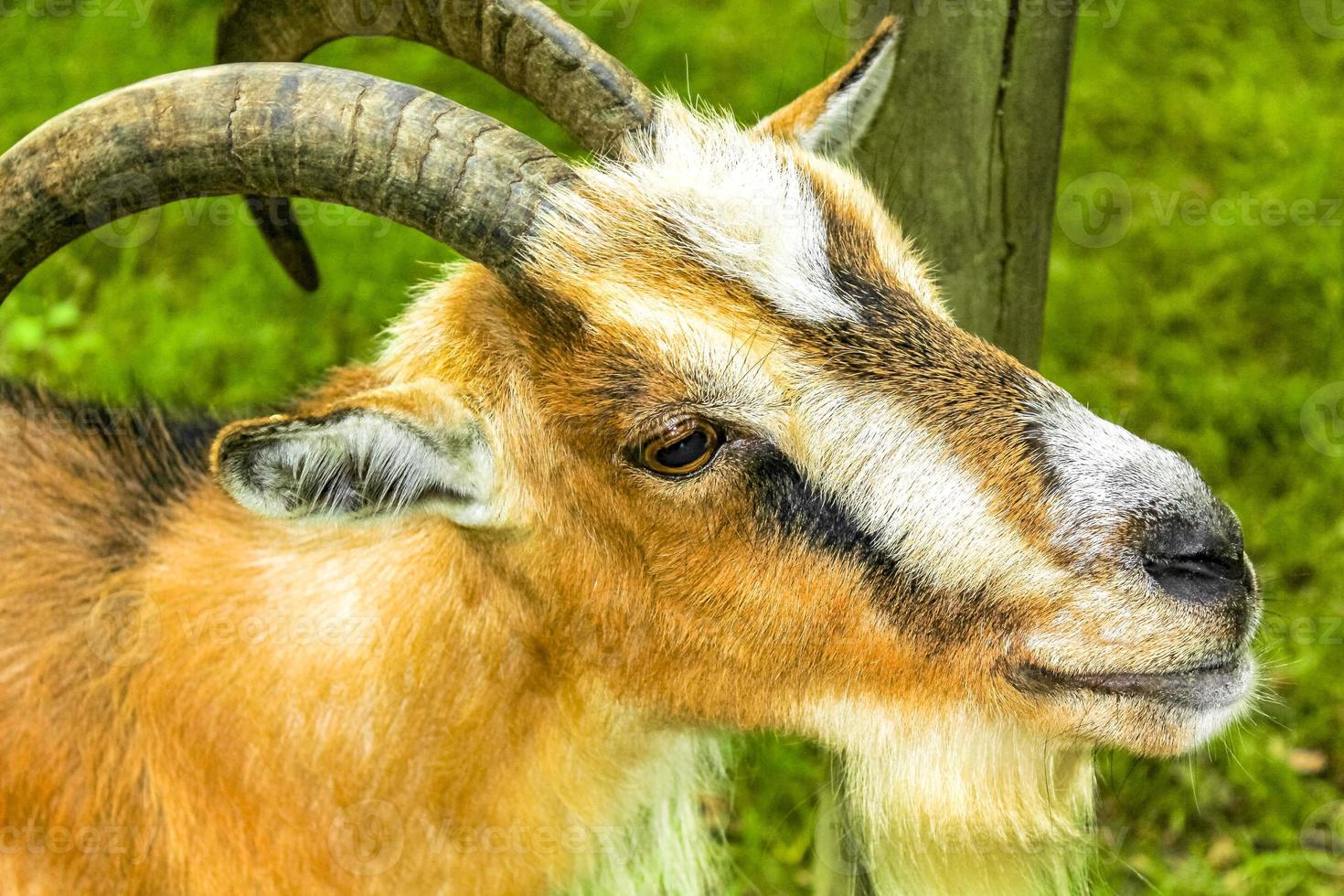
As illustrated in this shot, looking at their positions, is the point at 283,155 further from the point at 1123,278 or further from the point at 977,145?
the point at 1123,278

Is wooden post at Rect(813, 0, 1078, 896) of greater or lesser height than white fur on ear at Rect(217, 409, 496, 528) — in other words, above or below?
above

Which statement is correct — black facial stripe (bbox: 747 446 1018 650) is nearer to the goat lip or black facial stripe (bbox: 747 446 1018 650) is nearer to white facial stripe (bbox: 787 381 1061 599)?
white facial stripe (bbox: 787 381 1061 599)

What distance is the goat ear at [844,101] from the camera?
3.71 metres

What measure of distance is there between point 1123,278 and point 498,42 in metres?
5.31

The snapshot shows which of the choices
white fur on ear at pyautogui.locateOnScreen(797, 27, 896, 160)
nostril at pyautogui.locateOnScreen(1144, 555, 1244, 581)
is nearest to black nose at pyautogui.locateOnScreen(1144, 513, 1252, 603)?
nostril at pyautogui.locateOnScreen(1144, 555, 1244, 581)

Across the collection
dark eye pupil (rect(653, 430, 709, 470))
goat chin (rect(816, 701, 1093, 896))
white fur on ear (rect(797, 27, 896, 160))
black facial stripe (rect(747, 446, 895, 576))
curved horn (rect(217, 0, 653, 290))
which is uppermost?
curved horn (rect(217, 0, 653, 290))

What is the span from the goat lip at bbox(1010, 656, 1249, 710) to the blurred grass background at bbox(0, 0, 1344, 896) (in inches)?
116

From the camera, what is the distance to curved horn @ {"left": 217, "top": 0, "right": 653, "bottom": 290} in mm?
3367

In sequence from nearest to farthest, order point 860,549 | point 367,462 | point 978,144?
point 367,462 → point 860,549 → point 978,144

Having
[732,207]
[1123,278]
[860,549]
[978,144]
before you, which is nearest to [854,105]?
[978,144]

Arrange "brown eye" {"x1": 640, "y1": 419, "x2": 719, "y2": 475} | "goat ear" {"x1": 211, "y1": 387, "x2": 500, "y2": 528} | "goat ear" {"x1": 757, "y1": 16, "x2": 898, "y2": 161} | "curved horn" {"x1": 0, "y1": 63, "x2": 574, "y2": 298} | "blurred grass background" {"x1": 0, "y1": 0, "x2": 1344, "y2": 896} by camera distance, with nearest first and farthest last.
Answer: "goat ear" {"x1": 211, "y1": 387, "x2": 500, "y2": 528}, "curved horn" {"x1": 0, "y1": 63, "x2": 574, "y2": 298}, "brown eye" {"x1": 640, "y1": 419, "x2": 719, "y2": 475}, "goat ear" {"x1": 757, "y1": 16, "x2": 898, "y2": 161}, "blurred grass background" {"x1": 0, "y1": 0, "x2": 1344, "y2": 896}

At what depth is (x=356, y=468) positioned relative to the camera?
302cm

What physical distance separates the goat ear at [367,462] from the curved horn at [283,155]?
0.44 metres

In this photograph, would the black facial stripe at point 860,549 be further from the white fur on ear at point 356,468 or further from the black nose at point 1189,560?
the white fur on ear at point 356,468
